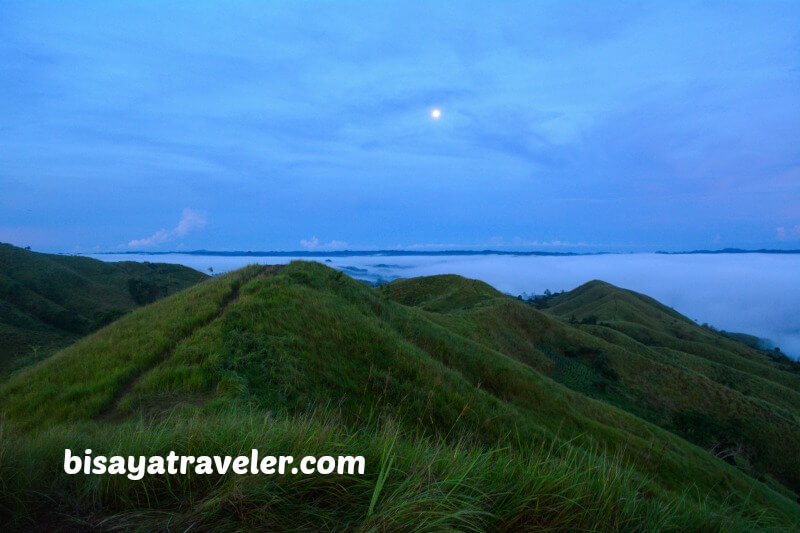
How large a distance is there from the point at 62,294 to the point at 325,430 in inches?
2880

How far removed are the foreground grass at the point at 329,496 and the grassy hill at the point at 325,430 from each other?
0.05ft

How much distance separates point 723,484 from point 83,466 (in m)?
20.1

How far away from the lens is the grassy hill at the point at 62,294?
134 feet

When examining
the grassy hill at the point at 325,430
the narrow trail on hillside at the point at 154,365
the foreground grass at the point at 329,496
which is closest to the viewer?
the foreground grass at the point at 329,496

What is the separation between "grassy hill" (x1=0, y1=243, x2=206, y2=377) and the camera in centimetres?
4075

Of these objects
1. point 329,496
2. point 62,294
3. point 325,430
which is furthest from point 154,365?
point 62,294

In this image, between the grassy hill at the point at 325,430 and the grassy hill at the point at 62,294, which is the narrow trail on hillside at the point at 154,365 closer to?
the grassy hill at the point at 325,430

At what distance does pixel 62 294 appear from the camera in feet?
199

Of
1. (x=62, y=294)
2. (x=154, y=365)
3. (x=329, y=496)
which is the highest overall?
(x=329, y=496)

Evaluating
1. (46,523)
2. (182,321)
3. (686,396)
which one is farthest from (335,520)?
(686,396)

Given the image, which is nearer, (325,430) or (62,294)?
(325,430)

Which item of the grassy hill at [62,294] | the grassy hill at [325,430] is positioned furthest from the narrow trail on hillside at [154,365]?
the grassy hill at [62,294]

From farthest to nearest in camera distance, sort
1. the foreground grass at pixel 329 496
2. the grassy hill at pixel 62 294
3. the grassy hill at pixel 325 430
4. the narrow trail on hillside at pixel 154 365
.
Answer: the grassy hill at pixel 62 294, the narrow trail on hillside at pixel 154 365, the grassy hill at pixel 325 430, the foreground grass at pixel 329 496

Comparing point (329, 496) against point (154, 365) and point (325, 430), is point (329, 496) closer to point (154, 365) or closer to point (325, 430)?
point (325, 430)
